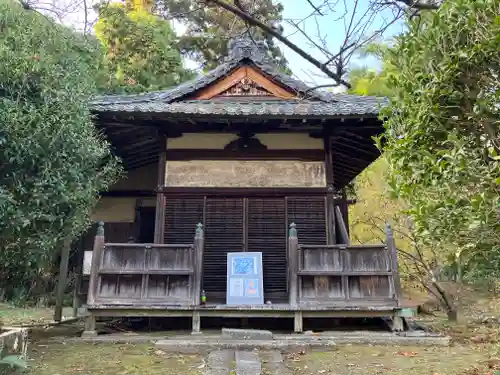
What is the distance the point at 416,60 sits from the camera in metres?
3.73

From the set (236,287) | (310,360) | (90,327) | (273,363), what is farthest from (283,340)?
(90,327)

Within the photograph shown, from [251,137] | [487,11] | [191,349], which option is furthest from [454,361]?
[251,137]

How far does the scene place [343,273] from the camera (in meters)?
7.75

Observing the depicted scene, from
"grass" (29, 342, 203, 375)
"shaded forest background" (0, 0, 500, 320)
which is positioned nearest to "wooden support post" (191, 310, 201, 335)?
"grass" (29, 342, 203, 375)

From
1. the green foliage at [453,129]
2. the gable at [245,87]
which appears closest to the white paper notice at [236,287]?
the gable at [245,87]

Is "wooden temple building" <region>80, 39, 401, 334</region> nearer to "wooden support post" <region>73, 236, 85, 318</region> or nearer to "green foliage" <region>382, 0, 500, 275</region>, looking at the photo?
"wooden support post" <region>73, 236, 85, 318</region>

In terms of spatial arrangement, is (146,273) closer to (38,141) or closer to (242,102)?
(38,141)

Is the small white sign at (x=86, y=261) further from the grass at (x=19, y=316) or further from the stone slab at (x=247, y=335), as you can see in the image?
the stone slab at (x=247, y=335)

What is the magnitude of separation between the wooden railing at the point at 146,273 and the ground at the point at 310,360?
918 millimetres

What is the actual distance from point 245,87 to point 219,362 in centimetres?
638

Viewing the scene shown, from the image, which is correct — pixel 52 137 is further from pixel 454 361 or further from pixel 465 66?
pixel 454 361

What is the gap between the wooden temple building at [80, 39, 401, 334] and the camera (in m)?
7.66

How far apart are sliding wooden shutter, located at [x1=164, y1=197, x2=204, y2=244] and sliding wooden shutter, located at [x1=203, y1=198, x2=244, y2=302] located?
21 cm

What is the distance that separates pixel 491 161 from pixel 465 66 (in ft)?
2.49
